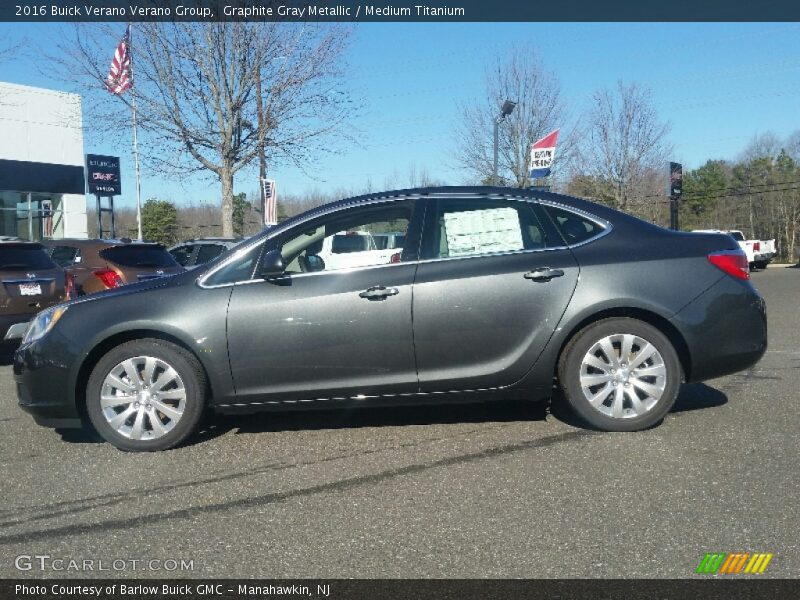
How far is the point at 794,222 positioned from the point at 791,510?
65.3m

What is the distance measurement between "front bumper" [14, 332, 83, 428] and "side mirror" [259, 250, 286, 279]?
1.43m

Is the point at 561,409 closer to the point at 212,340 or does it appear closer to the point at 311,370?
the point at 311,370

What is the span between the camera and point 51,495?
4.32 metres

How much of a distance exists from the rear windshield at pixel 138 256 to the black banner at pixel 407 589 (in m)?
8.66

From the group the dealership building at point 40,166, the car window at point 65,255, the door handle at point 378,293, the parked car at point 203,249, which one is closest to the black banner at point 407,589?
the door handle at point 378,293

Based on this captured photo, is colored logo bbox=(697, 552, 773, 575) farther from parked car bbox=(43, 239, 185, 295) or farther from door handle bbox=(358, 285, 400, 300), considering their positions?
parked car bbox=(43, 239, 185, 295)

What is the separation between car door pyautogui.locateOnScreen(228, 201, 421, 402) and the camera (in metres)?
Result: 5.06

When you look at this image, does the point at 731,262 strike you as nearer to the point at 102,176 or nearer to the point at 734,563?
the point at 734,563

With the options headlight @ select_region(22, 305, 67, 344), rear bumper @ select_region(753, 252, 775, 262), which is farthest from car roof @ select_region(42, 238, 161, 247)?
rear bumper @ select_region(753, 252, 775, 262)

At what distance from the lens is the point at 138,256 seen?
37.7ft

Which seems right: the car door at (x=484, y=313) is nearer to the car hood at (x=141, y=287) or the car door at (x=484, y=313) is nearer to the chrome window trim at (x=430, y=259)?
the chrome window trim at (x=430, y=259)

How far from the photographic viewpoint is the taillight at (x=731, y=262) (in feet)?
17.3

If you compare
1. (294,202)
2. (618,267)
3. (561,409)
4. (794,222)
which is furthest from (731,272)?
(794,222)

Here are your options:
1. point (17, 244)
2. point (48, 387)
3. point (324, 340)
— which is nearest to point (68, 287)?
point (17, 244)
